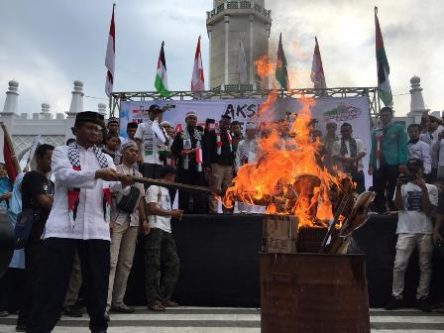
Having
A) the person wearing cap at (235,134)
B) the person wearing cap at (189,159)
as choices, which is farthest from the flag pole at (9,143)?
the person wearing cap at (235,134)

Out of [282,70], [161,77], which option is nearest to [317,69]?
[282,70]

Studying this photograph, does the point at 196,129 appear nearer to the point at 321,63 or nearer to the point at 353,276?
the point at 353,276

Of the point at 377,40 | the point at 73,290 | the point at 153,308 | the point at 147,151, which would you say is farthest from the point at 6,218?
the point at 377,40

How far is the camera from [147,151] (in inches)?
341

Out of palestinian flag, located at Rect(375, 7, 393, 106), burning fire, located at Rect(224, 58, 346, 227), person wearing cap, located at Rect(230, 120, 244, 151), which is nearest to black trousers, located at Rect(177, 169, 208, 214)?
person wearing cap, located at Rect(230, 120, 244, 151)

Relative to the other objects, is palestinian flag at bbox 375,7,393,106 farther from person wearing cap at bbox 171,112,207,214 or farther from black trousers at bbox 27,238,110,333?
black trousers at bbox 27,238,110,333

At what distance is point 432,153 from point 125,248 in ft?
19.6

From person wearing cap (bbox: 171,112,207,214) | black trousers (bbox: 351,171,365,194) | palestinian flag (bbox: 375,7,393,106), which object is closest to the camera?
person wearing cap (bbox: 171,112,207,214)

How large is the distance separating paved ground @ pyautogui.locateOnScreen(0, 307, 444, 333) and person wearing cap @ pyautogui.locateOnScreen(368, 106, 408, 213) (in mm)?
2686

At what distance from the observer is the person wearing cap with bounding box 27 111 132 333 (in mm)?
3912

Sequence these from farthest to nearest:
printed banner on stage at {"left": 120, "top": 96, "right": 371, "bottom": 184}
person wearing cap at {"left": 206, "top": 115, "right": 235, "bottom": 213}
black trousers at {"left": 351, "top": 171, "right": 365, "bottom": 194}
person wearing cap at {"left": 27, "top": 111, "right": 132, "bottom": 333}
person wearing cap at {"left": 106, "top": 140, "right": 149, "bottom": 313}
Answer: printed banner on stage at {"left": 120, "top": 96, "right": 371, "bottom": 184} → black trousers at {"left": 351, "top": 171, "right": 365, "bottom": 194} → person wearing cap at {"left": 206, "top": 115, "right": 235, "bottom": 213} → person wearing cap at {"left": 106, "top": 140, "right": 149, "bottom": 313} → person wearing cap at {"left": 27, "top": 111, "right": 132, "bottom": 333}

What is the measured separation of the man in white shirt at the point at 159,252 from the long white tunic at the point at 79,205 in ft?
7.98

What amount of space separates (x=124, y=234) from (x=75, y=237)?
7.83 ft

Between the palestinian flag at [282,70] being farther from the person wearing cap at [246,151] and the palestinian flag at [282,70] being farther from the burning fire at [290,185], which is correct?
the burning fire at [290,185]
